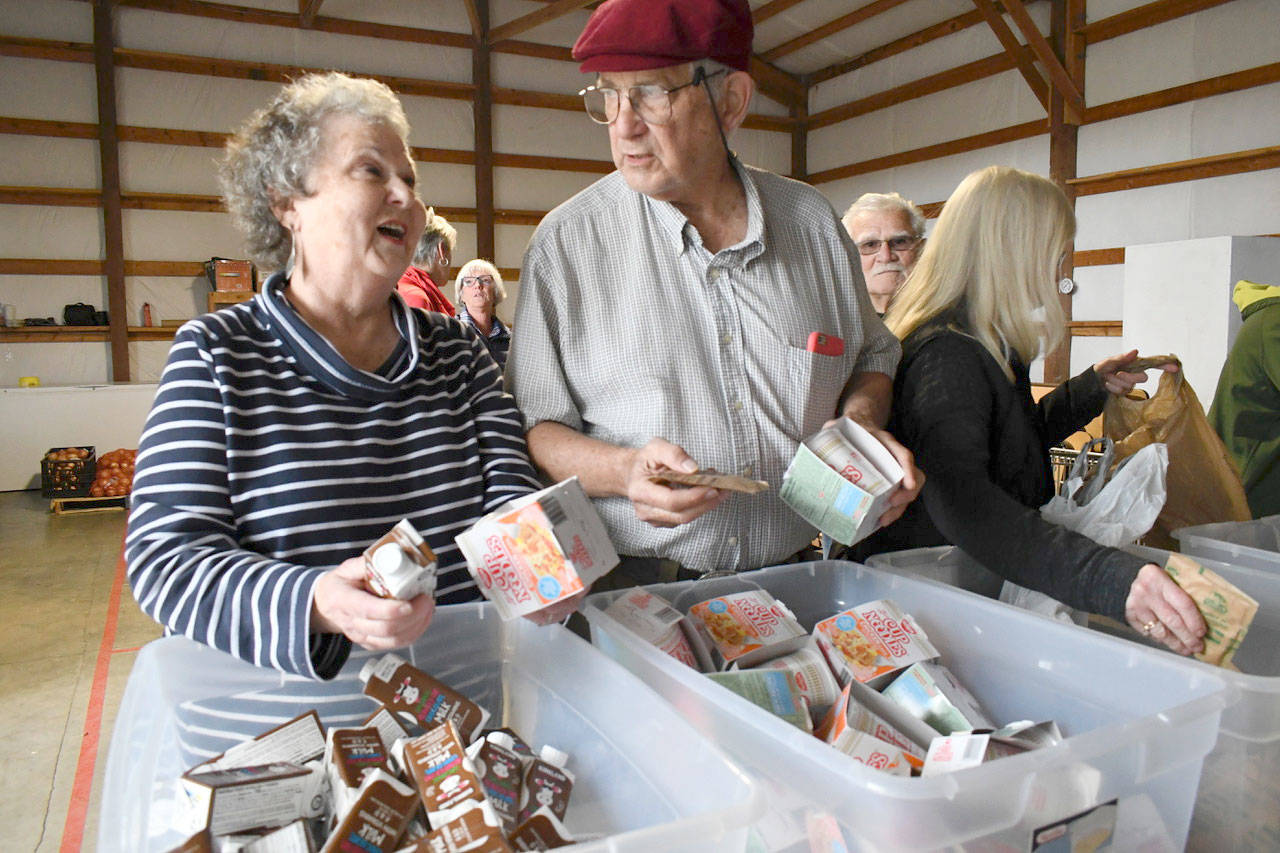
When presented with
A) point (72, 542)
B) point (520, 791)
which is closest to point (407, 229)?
point (520, 791)

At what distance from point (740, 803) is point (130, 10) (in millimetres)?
9828

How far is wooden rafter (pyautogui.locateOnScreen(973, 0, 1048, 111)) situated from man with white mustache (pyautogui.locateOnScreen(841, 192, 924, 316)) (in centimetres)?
674

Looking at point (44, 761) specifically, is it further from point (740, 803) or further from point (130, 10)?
point (130, 10)

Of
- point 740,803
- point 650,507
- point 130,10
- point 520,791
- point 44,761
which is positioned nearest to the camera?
point 740,803

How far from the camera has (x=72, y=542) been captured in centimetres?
595

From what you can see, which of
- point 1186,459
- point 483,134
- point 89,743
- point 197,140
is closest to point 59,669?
point 89,743

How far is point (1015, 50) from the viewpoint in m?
8.38

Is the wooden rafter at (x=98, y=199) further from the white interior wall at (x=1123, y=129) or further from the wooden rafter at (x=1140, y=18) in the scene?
the wooden rafter at (x=1140, y=18)

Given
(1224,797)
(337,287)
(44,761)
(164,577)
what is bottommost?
(44,761)

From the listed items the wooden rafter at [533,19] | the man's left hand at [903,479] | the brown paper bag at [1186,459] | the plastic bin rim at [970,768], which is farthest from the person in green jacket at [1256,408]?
the wooden rafter at [533,19]

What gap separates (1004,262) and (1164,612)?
682mm

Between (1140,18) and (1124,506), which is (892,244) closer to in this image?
(1124,506)

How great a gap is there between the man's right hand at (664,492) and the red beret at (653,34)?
55cm

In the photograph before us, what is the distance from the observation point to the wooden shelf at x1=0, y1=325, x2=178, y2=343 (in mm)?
7996
